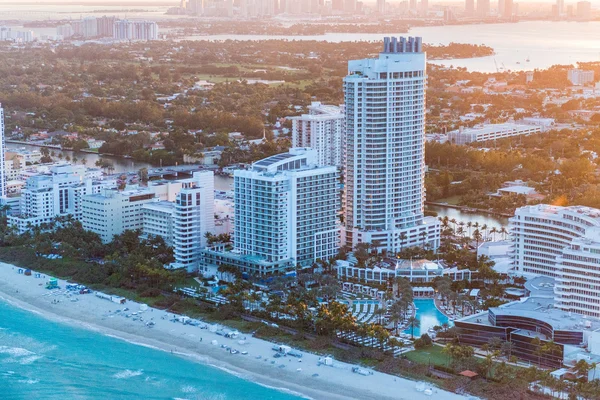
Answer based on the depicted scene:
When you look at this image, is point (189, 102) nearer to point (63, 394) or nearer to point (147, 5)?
point (63, 394)

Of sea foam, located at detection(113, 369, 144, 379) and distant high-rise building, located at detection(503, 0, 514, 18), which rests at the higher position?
distant high-rise building, located at detection(503, 0, 514, 18)

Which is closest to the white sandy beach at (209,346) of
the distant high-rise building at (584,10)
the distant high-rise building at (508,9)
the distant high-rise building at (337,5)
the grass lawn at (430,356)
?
the grass lawn at (430,356)

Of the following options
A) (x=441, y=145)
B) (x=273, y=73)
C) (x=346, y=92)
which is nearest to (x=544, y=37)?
(x=273, y=73)

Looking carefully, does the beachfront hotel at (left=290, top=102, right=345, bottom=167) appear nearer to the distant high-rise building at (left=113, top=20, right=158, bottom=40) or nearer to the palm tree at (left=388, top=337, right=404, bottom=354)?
the palm tree at (left=388, top=337, right=404, bottom=354)

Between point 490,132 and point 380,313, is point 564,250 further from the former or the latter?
point 490,132

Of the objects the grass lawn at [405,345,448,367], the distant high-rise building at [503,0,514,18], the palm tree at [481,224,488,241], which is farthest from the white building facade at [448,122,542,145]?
the distant high-rise building at [503,0,514,18]

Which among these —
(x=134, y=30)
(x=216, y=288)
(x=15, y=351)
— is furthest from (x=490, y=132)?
(x=134, y=30)
